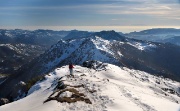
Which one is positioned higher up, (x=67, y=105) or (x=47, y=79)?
(x=67, y=105)

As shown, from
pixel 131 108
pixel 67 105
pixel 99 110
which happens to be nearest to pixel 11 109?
pixel 67 105

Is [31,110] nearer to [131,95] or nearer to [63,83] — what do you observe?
[63,83]

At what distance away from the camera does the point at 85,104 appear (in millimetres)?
38531

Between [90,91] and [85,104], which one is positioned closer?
[85,104]

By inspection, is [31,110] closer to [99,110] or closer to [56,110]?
[56,110]

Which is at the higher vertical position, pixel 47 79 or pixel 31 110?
pixel 31 110

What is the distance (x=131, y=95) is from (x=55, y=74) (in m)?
37.5

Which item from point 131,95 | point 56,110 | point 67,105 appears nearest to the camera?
point 56,110

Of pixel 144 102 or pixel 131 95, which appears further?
pixel 131 95

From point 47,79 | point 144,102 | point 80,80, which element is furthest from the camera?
point 47,79

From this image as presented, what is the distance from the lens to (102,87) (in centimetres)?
5319

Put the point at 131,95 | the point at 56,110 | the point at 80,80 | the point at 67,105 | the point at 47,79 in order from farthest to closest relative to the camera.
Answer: the point at 47,79 < the point at 80,80 < the point at 131,95 < the point at 67,105 < the point at 56,110

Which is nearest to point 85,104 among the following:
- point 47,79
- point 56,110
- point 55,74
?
point 56,110

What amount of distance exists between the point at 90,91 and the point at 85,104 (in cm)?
943
